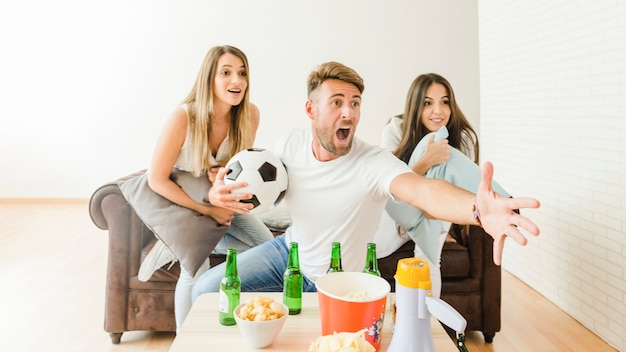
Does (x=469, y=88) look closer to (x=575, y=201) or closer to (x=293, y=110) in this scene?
A: (x=293, y=110)

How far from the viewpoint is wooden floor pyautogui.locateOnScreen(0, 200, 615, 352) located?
7.55 ft

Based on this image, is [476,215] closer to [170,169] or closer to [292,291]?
[292,291]

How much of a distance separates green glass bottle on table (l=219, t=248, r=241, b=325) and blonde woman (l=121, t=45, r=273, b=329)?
82 centimetres

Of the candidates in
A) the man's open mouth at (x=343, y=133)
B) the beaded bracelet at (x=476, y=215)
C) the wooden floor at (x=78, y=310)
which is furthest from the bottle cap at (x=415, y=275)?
the wooden floor at (x=78, y=310)

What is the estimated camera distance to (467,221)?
4.08 ft

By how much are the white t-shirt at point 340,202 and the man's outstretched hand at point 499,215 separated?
479 millimetres

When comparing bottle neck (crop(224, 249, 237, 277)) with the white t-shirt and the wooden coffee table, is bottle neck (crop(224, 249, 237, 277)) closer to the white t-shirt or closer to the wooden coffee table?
the wooden coffee table

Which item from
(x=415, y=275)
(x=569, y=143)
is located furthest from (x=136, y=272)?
(x=569, y=143)

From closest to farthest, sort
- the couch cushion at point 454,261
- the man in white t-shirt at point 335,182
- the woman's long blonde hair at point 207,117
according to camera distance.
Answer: the man in white t-shirt at point 335,182 < the woman's long blonde hair at point 207,117 < the couch cushion at point 454,261

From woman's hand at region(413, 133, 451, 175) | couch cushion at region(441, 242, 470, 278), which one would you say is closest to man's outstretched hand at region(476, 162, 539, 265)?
woman's hand at region(413, 133, 451, 175)

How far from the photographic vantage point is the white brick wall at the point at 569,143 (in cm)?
227

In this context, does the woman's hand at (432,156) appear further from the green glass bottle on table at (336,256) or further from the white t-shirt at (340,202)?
Answer: the green glass bottle on table at (336,256)

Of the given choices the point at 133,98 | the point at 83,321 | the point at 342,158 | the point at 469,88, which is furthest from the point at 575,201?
the point at 133,98

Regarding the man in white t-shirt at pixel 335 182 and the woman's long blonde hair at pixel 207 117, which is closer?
the man in white t-shirt at pixel 335 182
